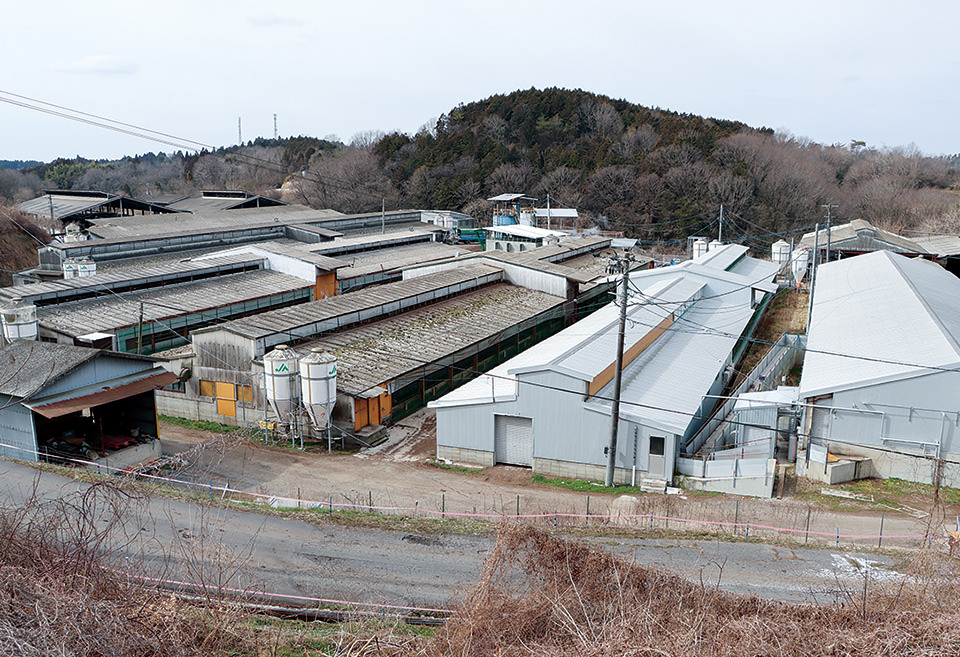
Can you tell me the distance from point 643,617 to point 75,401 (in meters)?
15.4

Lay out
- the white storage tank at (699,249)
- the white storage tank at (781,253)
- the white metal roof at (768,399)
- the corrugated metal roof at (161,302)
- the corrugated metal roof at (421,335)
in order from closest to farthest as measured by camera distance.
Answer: the white metal roof at (768,399), the corrugated metal roof at (421,335), the corrugated metal roof at (161,302), the white storage tank at (699,249), the white storage tank at (781,253)

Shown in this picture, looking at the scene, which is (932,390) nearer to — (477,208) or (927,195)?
(477,208)

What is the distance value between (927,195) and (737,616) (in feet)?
276

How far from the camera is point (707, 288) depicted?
3581 centimetres

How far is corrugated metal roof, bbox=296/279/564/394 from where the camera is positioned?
23.0m

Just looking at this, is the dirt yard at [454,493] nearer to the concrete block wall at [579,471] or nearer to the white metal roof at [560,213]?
the concrete block wall at [579,471]

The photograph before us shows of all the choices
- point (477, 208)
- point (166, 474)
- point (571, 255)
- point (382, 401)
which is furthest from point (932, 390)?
point (477, 208)

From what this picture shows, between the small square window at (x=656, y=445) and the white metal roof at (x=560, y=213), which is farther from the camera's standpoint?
the white metal roof at (x=560, y=213)

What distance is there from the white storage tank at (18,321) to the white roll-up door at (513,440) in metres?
15.0

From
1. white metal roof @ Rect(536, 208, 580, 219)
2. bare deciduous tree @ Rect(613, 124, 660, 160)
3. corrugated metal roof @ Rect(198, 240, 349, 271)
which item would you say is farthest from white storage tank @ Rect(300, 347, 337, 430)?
bare deciduous tree @ Rect(613, 124, 660, 160)

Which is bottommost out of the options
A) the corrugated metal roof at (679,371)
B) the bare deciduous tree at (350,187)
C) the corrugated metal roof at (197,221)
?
the corrugated metal roof at (679,371)

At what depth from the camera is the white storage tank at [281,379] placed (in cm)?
2050

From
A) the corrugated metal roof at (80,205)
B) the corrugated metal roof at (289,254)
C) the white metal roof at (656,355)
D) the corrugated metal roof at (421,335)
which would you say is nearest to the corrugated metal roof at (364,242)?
the corrugated metal roof at (289,254)

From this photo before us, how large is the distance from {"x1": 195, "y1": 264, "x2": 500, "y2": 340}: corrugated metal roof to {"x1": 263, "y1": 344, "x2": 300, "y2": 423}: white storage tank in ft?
6.00
